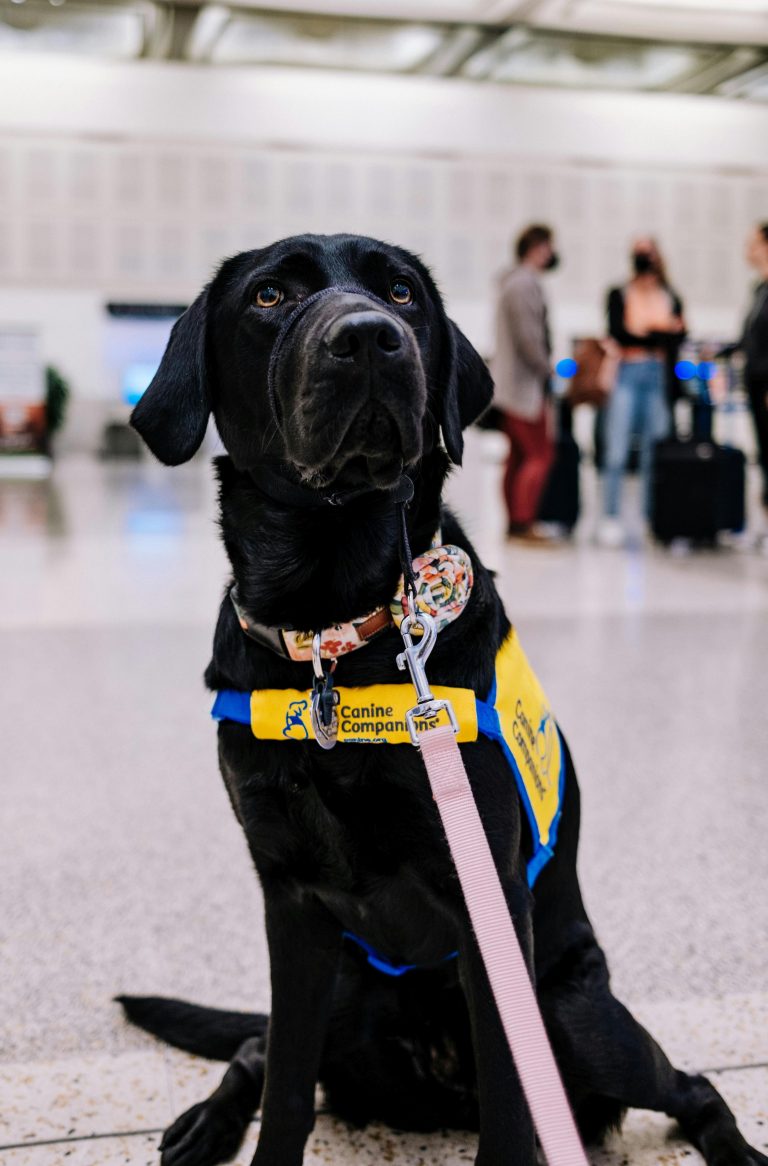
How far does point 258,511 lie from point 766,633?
145 inches

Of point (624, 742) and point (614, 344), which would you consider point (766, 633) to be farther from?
point (614, 344)

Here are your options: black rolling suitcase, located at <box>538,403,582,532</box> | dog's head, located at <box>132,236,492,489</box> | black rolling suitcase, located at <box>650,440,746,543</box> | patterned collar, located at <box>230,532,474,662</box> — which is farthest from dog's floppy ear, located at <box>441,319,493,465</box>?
black rolling suitcase, located at <box>538,403,582,532</box>

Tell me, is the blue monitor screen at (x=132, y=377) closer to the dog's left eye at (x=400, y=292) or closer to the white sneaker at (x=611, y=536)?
the white sneaker at (x=611, y=536)

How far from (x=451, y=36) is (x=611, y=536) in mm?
8322

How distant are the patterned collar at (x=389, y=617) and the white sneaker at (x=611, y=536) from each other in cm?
603

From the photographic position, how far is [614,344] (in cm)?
704

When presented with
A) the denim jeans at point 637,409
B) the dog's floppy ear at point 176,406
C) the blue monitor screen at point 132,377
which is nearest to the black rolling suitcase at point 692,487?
the denim jeans at point 637,409

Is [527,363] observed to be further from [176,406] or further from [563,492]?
[176,406]

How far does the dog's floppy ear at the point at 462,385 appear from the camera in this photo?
134 centimetres

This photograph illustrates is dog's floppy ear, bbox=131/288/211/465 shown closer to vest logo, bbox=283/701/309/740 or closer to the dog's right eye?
the dog's right eye

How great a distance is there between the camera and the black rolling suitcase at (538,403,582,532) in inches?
300

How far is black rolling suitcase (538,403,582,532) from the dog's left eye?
6.36 metres

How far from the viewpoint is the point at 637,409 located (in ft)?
23.4

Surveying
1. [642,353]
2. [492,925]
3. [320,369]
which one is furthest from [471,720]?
[642,353]
